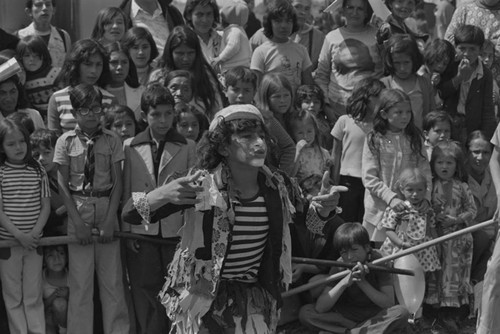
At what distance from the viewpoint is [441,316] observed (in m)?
7.39

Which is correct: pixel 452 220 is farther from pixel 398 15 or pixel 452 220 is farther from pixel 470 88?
pixel 398 15

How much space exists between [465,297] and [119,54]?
10.1 feet

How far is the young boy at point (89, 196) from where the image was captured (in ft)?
21.7

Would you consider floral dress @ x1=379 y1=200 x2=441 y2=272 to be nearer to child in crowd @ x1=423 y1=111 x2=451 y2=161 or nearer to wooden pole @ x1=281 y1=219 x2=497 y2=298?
wooden pole @ x1=281 y1=219 x2=497 y2=298

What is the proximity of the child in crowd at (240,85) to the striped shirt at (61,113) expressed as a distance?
916mm

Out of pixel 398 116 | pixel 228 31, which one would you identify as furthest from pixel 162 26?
pixel 398 116

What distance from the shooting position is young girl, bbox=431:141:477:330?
24.0 feet

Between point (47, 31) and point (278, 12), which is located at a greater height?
point (278, 12)

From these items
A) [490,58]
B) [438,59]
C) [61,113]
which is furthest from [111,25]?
[490,58]

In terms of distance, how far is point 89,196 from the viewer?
6.63 meters

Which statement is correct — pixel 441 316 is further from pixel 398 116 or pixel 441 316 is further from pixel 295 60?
pixel 295 60

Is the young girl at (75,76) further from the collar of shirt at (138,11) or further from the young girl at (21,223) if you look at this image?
the collar of shirt at (138,11)

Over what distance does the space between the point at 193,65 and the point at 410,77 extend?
5.77ft

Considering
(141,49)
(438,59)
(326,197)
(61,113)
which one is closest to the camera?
(326,197)
